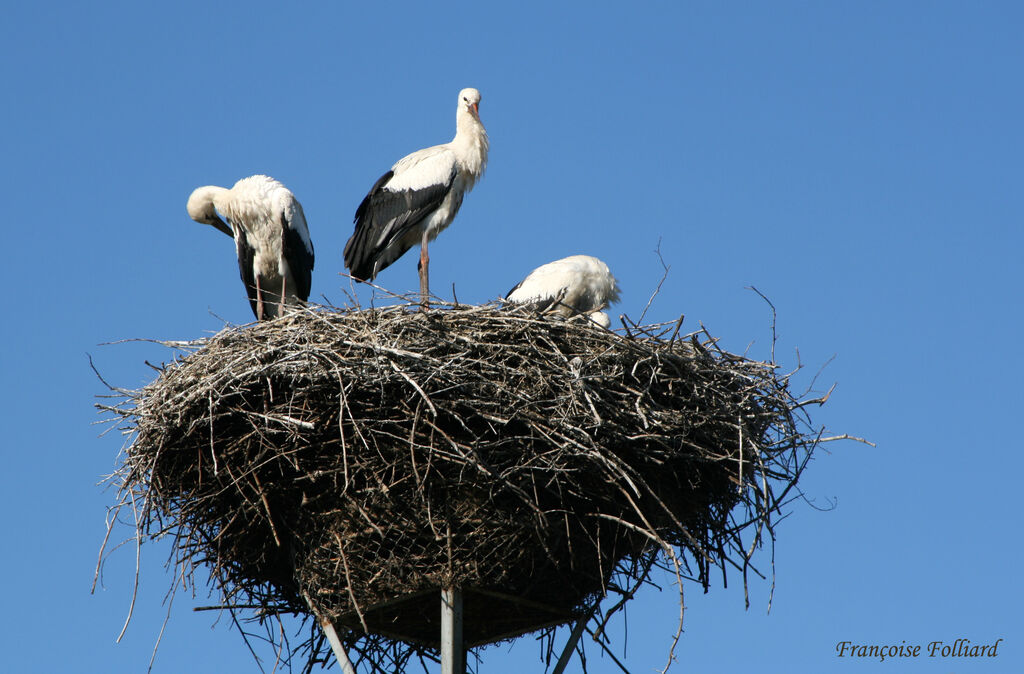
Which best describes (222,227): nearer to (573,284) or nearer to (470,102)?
(470,102)

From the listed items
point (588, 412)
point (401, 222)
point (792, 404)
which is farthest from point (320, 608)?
point (401, 222)

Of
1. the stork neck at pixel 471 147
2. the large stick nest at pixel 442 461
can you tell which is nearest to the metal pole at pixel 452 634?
the large stick nest at pixel 442 461

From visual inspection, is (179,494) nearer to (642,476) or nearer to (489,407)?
(489,407)

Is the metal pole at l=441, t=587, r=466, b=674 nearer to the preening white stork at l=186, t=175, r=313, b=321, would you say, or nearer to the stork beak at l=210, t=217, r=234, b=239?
the preening white stork at l=186, t=175, r=313, b=321

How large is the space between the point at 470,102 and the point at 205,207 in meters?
2.31

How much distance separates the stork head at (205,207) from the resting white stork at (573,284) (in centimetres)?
251

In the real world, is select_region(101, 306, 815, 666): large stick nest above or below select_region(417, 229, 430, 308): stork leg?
below

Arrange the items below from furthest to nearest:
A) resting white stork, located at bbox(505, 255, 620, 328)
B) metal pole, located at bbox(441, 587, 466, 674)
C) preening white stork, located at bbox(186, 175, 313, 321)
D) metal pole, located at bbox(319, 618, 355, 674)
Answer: preening white stork, located at bbox(186, 175, 313, 321)
resting white stork, located at bbox(505, 255, 620, 328)
metal pole, located at bbox(319, 618, 355, 674)
metal pole, located at bbox(441, 587, 466, 674)

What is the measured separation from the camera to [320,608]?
23.3 feet

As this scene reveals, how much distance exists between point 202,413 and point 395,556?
1.23 meters

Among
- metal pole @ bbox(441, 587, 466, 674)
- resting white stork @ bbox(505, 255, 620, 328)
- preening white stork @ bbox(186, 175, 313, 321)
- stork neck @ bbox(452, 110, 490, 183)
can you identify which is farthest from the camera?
stork neck @ bbox(452, 110, 490, 183)

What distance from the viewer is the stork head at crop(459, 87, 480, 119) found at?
11.2 m

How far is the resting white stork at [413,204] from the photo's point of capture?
10648 mm

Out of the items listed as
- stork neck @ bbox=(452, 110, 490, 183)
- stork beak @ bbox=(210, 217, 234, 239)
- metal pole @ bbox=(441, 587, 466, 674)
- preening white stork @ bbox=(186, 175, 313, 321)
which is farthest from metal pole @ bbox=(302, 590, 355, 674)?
stork neck @ bbox=(452, 110, 490, 183)
